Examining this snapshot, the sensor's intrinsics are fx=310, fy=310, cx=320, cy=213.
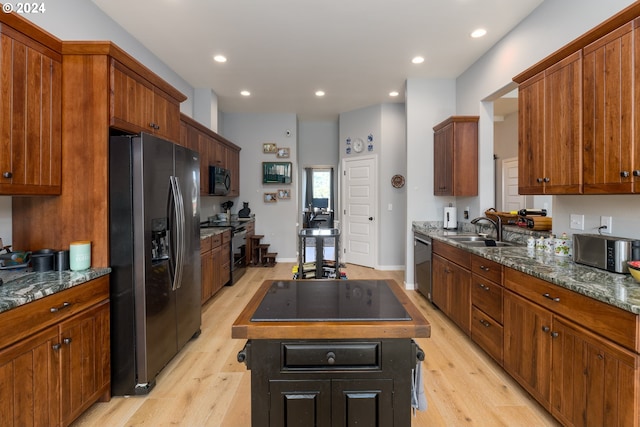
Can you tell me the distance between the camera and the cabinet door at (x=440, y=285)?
3.41 meters

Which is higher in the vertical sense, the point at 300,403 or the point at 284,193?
the point at 284,193

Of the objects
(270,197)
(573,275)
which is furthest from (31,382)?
(270,197)

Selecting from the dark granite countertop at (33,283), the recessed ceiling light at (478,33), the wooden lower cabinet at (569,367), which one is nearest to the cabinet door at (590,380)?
the wooden lower cabinet at (569,367)

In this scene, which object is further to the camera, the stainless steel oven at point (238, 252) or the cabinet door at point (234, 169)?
the cabinet door at point (234, 169)

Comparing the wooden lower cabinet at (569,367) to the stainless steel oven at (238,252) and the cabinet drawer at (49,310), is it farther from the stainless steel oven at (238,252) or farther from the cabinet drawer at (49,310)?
the stainless steel oven at (238,252)

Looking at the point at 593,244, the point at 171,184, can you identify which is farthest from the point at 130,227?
the point at 593,244

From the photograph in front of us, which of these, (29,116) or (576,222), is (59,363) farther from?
(576,222)

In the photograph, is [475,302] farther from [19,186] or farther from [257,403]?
[19,186]

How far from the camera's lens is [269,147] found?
21.4ft

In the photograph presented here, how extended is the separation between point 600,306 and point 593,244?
2.18 feet

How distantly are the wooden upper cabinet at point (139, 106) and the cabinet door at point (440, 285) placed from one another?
310 centimetres

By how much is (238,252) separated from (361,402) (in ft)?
14.0

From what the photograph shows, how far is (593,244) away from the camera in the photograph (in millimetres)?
1960

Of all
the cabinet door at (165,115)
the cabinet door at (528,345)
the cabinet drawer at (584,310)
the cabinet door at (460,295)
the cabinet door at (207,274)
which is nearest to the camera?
the cabinet drawer at (584,310)
